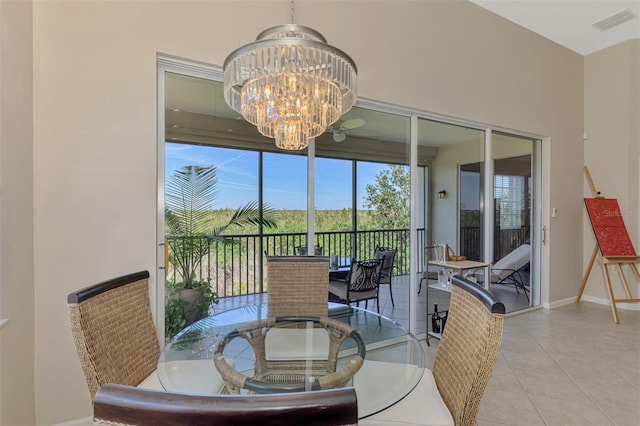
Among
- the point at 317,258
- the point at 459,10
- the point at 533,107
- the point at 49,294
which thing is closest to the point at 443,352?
the point at 317,258

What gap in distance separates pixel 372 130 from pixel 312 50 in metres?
1.93

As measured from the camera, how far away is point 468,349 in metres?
1.28

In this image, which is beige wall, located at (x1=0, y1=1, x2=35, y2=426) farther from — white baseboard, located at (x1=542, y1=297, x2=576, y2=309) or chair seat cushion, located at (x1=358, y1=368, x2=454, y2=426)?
white baseboard, located at (x1=542, y1=297, x2=576, y2=309)

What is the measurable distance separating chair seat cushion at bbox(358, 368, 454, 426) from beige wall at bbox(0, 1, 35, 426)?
1755mm

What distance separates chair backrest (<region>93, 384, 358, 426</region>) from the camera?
532mm

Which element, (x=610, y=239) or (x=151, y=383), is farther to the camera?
(x=610, y=239)

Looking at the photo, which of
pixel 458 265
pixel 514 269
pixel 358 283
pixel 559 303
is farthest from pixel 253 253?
Result: pixel 559 303

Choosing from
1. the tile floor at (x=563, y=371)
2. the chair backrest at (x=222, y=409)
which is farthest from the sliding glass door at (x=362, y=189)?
the chair backrest at (x=222, y=409)

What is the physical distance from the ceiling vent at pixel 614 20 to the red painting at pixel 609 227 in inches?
82.5

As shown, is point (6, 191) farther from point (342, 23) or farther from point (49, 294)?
point (342, 23)

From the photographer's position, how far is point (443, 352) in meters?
1.51

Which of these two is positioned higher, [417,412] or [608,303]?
[417,412]

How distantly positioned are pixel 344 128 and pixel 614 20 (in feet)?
11.6

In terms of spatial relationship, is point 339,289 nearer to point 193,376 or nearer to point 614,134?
point 193,376
